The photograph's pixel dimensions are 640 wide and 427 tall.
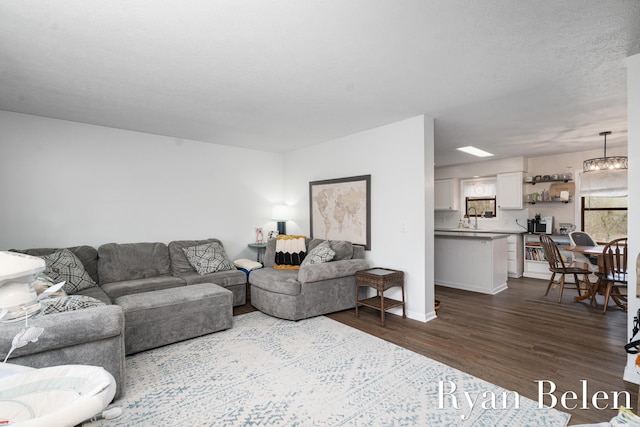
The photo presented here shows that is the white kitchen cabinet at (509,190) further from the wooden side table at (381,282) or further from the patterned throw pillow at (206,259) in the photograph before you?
the patterned throw pillow at (206,259)

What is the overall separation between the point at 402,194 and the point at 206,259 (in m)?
2.81

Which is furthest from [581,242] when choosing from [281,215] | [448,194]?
[281,215]

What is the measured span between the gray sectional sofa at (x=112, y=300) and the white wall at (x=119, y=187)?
1.13 feet

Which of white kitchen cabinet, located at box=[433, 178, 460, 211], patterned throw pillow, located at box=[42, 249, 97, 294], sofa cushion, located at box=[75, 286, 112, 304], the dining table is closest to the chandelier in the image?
the dining table

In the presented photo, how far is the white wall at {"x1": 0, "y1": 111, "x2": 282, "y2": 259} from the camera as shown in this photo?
355 centimetres

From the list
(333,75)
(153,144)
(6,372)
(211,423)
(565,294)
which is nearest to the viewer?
(6,372)

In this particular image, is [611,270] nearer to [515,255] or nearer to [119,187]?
[515,255]

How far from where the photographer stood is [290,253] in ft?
14.8

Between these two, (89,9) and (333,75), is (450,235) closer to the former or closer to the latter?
(333,75)

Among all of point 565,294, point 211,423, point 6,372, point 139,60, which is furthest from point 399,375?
point 565,294

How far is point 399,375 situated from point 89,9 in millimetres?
3213

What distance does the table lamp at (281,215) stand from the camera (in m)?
5.61

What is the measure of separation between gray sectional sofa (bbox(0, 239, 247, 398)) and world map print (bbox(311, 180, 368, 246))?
5.02ft

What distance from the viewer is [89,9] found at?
175 centimetres
